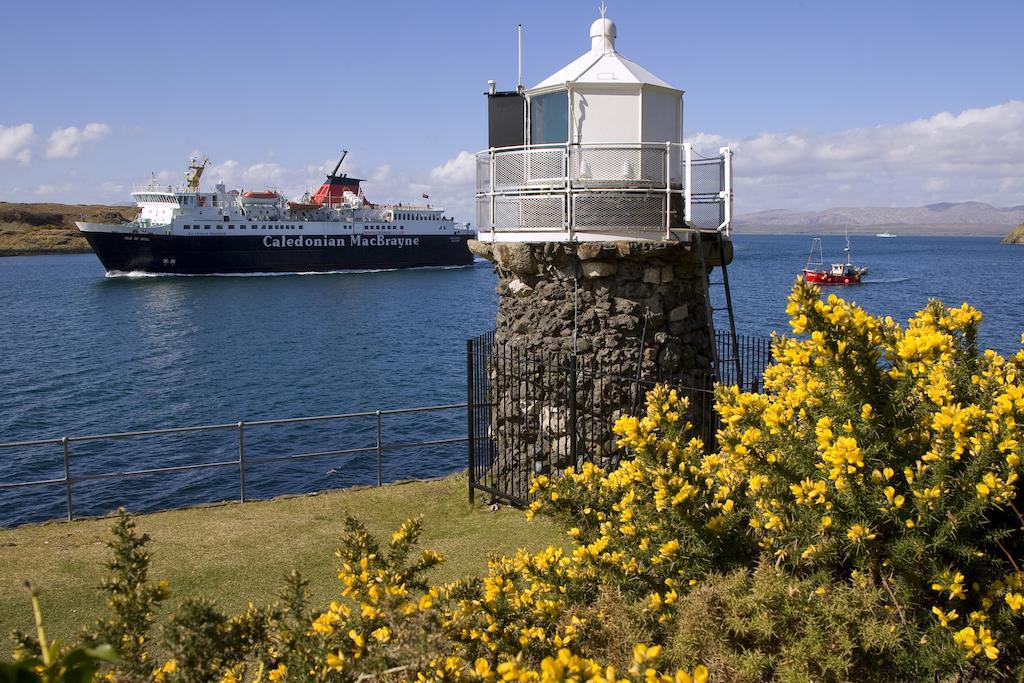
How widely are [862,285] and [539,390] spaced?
2546 inches

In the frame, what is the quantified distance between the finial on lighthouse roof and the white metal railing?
1457mm

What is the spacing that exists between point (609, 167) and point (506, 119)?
6.58 ft

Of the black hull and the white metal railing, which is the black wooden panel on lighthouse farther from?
the black hull

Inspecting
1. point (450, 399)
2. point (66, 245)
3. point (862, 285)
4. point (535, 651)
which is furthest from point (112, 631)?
point (66, 245)

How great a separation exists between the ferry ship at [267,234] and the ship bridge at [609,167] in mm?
76123

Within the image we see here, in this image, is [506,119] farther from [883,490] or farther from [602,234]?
[883,490]

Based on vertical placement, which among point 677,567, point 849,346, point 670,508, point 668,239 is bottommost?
point 677,567

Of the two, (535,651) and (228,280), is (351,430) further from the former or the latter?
(228,280)

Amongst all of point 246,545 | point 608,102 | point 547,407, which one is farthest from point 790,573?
point 246,545

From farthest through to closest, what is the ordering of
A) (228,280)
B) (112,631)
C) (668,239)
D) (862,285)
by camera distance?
(228,280), (862,285), (668,239), (112,631)

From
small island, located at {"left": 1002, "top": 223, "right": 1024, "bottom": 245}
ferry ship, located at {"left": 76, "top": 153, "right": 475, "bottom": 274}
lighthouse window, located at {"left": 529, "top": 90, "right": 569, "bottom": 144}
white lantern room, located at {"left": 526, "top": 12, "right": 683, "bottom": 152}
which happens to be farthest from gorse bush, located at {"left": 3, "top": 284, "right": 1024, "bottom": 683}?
small island, located at {"left": 1002, "top": 223, "right": 1024, "bottom": 245}

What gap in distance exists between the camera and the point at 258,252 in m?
82.4

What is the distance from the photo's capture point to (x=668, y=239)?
9727 mm

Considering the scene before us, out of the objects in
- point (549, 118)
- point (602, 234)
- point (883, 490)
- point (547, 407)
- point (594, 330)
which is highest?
point (549, 118)
